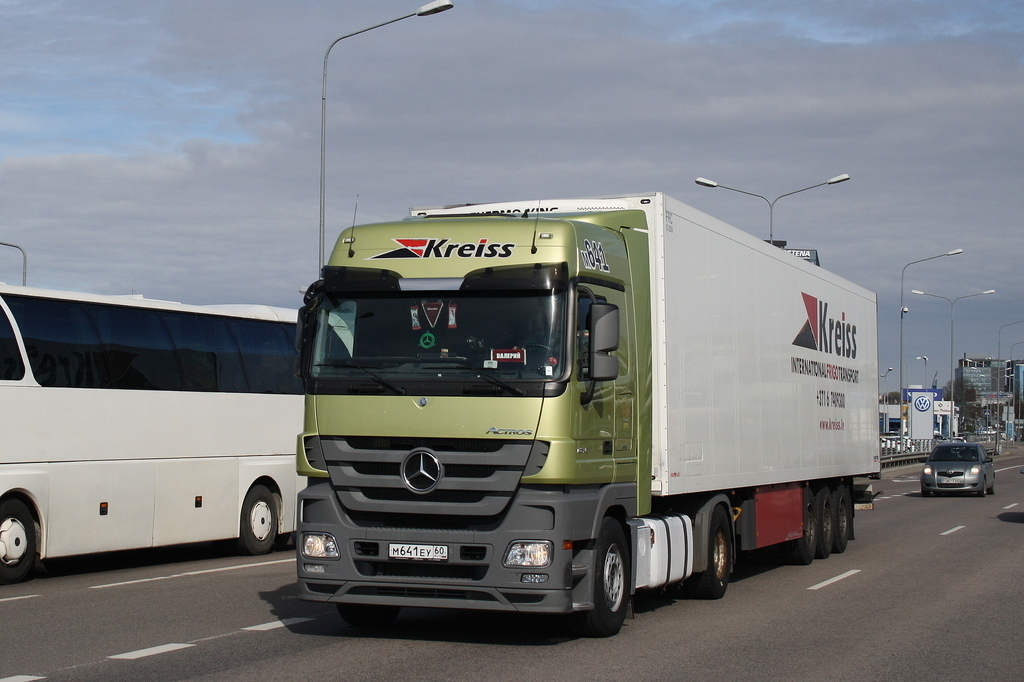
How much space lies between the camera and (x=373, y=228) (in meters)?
10.2

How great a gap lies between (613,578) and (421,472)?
1957mm

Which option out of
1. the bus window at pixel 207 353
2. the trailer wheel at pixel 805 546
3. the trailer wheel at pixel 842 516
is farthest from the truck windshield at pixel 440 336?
the trailer wheel at pixel 842 516

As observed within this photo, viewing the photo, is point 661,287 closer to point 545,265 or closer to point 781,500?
point 545,265

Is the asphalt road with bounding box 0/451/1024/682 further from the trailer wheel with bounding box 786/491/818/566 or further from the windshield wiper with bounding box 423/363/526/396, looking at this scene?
the windshield wiper with bounding box 423/363/526/396

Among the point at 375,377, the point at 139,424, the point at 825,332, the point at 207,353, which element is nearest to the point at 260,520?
the point at 207,353

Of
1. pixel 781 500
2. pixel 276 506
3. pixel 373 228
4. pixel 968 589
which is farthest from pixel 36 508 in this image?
pixel 968 589

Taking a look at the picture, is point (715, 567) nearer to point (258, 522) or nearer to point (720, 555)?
point (720, 555)

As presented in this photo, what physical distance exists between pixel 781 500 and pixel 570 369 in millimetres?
7132

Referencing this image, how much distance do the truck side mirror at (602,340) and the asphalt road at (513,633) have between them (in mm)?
2073

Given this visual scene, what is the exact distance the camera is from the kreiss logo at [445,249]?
9628 millimetres

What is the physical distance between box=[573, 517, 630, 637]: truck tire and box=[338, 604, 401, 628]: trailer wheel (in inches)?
67.5

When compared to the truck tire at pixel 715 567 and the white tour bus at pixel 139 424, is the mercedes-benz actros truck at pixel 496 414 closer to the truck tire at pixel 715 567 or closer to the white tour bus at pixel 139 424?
the truck tire at pixel 715 567

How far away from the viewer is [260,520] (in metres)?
18.4

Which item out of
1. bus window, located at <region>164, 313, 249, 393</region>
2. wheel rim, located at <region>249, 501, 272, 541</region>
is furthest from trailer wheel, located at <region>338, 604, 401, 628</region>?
wheel rim, located at <region>249, 501, 272, 541</region>
